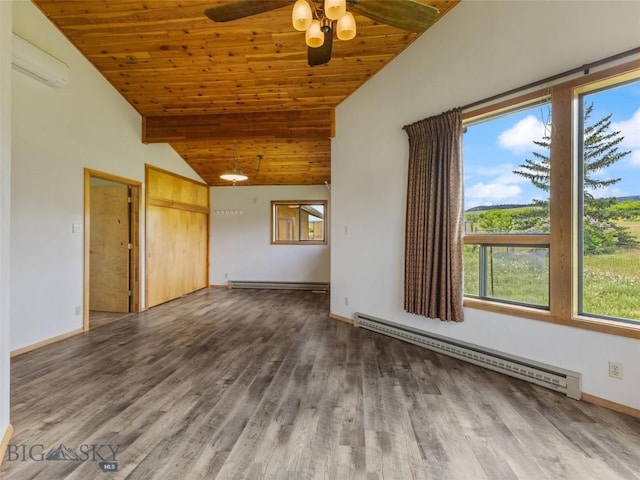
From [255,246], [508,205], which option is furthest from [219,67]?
[255,246]

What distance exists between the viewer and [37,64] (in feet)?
9.85

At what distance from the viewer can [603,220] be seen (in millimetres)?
2238

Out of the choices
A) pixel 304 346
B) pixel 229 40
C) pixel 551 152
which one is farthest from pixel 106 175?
pixel 551 152

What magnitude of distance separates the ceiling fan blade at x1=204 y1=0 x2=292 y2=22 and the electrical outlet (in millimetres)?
3206

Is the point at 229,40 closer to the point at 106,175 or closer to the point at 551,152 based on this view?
the point at 106,175

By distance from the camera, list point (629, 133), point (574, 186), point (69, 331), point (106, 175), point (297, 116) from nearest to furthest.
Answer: point (629, 133) < point (574, 186) < point (69, 331) < point (106, 175) < point (297, 116)

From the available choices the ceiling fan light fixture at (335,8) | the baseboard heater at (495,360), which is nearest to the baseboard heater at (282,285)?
→ the baseboard heater at (495,360)

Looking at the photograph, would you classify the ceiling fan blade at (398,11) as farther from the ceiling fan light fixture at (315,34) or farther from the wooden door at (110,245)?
the wooden door at (110,245)

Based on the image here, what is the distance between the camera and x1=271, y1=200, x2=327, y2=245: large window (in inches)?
278

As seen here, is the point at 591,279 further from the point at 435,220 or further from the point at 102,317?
the point at 102,317

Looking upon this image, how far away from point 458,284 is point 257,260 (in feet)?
16.5

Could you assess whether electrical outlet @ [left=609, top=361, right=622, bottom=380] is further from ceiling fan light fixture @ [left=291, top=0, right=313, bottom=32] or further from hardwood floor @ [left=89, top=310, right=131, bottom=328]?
hardwood floor @ [left=89, top=310, right=131, bottom=328]

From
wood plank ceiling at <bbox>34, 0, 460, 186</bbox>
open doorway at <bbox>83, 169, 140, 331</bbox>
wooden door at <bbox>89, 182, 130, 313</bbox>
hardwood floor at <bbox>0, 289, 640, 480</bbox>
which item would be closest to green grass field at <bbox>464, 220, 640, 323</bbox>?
hardwood floor at <bbox>0, 289, 640, 480</bbox>

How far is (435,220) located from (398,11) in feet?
5.93
